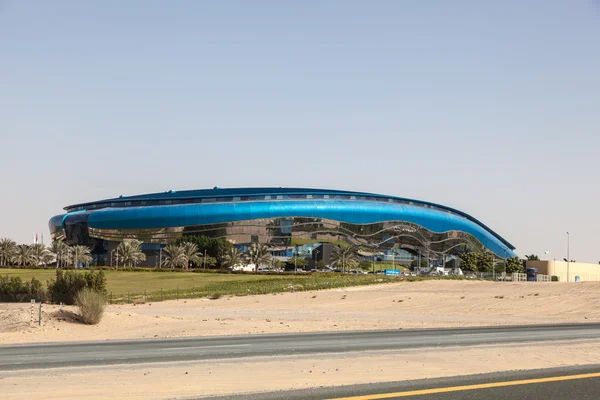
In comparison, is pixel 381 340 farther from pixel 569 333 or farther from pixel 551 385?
pixel 551 385

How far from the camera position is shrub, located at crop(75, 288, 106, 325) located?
130 feet

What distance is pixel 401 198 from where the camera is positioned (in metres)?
196

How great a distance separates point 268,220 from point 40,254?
51444 millimetres

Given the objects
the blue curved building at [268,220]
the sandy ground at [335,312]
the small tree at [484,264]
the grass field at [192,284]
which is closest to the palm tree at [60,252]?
the blue curved building at [268,220]

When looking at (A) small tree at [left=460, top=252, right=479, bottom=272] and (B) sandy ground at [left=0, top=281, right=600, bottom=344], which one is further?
(A) small tree at [left=460, top=252, right=479, bottom=272]

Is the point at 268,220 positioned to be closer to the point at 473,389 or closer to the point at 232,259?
the point at 232,259

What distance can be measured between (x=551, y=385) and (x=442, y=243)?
187 m

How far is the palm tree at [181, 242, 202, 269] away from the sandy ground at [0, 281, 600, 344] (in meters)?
63.0

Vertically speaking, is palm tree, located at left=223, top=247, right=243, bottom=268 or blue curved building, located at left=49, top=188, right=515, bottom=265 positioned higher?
blue curved building, located at left=49, top=188, right=515, bottom=265

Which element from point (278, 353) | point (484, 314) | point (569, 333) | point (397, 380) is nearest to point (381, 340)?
point (278, 353)

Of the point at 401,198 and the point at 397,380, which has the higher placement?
the point at 401,198

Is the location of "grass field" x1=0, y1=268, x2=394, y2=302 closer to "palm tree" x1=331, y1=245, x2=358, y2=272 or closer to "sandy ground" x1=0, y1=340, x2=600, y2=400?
"palm tree" x1=331, y1=245, x2=358, y2=272

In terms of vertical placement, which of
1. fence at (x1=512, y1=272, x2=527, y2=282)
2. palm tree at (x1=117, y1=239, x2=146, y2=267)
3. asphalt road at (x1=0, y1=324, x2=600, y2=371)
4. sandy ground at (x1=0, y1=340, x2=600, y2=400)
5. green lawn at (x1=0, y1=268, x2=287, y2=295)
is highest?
palm tree at (x1=117, y1=239, x2=146, y2=267)

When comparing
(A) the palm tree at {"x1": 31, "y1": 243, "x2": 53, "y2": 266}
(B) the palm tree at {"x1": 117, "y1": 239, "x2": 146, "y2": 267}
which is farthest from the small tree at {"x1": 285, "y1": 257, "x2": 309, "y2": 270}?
(A) the palm tree at {"x1": 31, "y1": 243, "x2": 53, "y2": 266}
